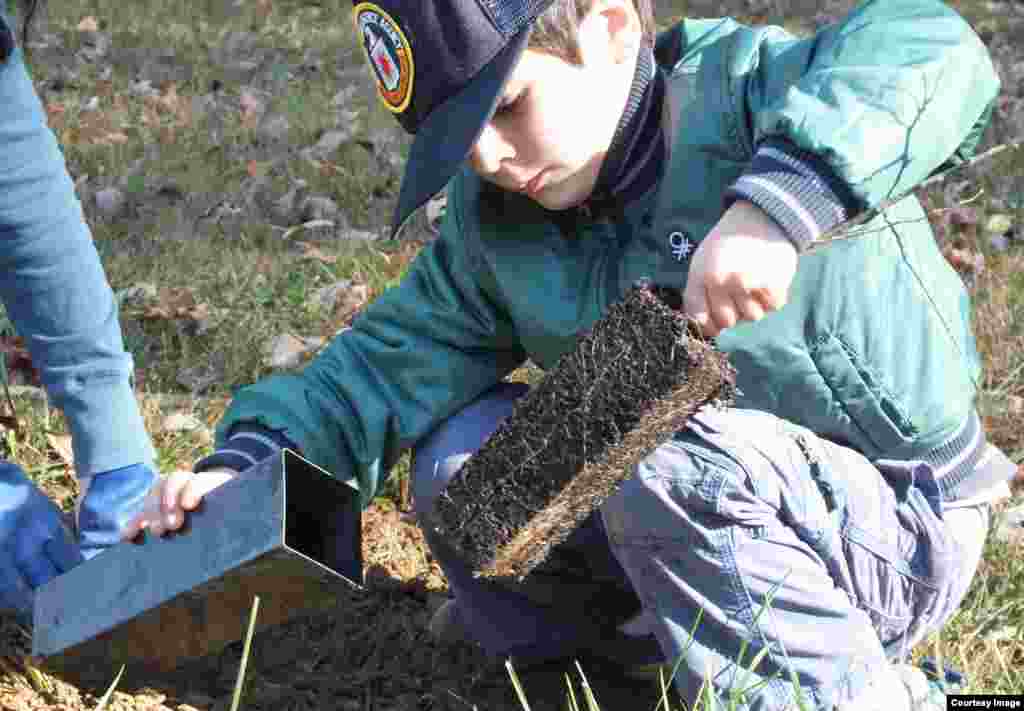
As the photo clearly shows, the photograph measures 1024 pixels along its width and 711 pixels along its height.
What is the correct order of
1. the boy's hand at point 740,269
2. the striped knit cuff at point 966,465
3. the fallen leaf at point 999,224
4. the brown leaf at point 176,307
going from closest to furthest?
1. the boy's hand at point 740,269
2. the striped knit cuff at point 966,465
3. the brown leaf at point 176,307
4. the fallen leaf at point 999,224

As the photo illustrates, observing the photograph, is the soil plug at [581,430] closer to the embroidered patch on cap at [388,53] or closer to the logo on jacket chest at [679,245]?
the logo on jacket chest at [679,245]

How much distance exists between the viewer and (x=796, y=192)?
1695mm

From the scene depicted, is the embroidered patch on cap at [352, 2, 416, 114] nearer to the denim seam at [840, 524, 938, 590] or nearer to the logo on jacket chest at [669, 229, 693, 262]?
the logo on jacket chest at [669, 229, 693, 262]

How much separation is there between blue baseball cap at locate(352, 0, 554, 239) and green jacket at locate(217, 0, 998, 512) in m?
0.32

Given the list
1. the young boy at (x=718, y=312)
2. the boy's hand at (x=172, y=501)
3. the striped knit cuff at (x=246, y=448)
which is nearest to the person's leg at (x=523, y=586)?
the young boy at (x=718, y=312)

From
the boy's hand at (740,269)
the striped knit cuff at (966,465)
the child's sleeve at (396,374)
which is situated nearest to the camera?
the boy's hand at (740,269)

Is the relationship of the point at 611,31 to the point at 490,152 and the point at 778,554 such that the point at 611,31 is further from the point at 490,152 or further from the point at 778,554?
the point at 778,554

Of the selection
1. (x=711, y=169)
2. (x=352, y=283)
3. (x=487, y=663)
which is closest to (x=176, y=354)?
(x=352, y=283)

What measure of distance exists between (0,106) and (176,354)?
3.68ft

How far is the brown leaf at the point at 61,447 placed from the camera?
2777 mm

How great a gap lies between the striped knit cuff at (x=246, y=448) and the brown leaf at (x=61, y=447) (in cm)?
68

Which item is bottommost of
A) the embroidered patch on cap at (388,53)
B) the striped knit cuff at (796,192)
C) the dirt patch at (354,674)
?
the dirt patch at (354,674)

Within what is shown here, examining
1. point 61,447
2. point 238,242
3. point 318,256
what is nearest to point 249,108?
point 238,242

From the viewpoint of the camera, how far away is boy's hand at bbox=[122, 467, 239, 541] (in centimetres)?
203
